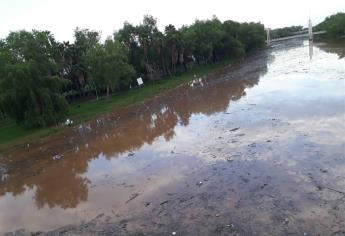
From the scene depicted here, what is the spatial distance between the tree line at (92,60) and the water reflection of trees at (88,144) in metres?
6.08

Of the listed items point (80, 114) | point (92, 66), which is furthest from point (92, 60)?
point (80, 114)

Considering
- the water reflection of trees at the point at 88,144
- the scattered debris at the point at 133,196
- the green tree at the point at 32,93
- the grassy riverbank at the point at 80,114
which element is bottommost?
the grassy riverbank at the point at 80,114

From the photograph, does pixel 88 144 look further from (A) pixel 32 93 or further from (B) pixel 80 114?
(B) pixel 80 114

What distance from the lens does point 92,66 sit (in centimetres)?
4969

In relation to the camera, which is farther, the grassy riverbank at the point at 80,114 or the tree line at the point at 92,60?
the tree line at the point at 92,60

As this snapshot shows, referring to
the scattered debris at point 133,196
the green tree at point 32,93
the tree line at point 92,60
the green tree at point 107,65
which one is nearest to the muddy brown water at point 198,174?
the scattered debris at point 133,196

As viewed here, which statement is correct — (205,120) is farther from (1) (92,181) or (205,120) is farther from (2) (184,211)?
(2) (184,211)

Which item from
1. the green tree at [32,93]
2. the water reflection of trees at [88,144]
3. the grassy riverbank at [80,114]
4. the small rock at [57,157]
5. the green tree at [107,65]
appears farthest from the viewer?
the green tree at [107,65]

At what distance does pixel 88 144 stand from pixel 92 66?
2356cm

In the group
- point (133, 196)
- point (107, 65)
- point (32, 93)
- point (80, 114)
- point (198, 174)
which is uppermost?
point (107, 65)

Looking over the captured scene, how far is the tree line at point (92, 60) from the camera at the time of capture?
36906 millimetres

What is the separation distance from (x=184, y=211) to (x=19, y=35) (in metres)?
46.6

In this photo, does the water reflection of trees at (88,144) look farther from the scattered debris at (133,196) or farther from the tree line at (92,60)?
the tree line at (92,60)

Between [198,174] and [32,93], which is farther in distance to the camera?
[32,93]
